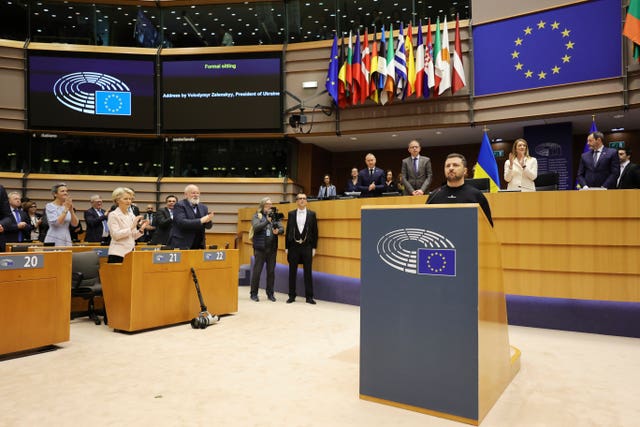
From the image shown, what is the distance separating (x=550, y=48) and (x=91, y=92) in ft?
34.2

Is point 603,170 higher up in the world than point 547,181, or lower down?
higher up

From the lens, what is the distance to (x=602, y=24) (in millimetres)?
7965

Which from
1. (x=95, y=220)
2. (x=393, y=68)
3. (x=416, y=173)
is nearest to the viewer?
(x=416, y=173)

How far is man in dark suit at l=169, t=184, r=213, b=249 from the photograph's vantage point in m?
5.25

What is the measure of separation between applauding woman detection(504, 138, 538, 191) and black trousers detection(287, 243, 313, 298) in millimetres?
2914

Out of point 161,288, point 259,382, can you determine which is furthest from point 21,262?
point 259,382

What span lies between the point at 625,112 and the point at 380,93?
4705mm

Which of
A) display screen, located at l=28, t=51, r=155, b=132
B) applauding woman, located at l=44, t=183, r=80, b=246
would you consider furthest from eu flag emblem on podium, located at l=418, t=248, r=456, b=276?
display screen, located at l=28, t=51, r=155, b=132

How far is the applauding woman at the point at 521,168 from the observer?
4809 millimetres

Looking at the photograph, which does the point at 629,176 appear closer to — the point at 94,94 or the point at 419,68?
the point at 419,68

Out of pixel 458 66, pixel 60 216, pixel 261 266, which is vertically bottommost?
pixel 261 266

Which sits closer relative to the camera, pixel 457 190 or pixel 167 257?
pixel 457 190

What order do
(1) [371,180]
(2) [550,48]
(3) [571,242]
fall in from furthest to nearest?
(2) [550,48]
(1) [371,180]
(3) [571,242]

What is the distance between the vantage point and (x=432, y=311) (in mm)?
2396
